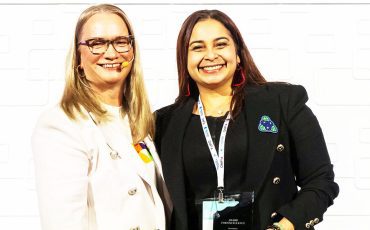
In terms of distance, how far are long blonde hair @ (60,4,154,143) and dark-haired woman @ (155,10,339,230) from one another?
149 mm

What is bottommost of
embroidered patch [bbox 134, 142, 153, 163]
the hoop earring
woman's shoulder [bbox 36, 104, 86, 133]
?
embroidered patch [bbox 134, 142, 153, 163]

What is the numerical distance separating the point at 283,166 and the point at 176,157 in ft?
1.49

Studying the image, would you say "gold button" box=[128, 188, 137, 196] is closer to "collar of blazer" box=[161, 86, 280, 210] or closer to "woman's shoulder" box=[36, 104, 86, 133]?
"collar of blazer" box=[161, 86, 280, 210]

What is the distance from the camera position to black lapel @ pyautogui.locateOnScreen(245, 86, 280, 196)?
2.13m

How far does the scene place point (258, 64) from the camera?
3293 mm

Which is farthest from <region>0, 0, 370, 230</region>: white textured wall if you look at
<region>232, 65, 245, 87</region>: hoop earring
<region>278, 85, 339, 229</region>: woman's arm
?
<region>278, 85, 339, 229</region>: woman's arm

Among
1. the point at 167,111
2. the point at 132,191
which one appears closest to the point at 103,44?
the point at 167,111

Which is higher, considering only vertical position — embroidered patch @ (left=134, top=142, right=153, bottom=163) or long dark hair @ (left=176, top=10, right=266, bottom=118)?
long dark hair @ (left=176, top=10, right=266, bottom=118)

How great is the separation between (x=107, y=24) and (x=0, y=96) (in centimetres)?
138

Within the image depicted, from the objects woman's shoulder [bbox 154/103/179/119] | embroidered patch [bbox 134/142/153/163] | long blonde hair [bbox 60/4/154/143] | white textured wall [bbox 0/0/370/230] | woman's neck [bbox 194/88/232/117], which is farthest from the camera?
white textured wall [bbox 0/0/370/230]

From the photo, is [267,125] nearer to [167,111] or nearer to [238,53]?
[238,53]

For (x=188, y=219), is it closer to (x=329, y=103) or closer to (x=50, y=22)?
(x=329, y=103)

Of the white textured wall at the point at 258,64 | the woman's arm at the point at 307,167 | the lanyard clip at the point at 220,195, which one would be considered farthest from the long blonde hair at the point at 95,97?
the white textured wall at the point at 258,64

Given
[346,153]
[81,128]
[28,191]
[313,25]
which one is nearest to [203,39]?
[81,128]
